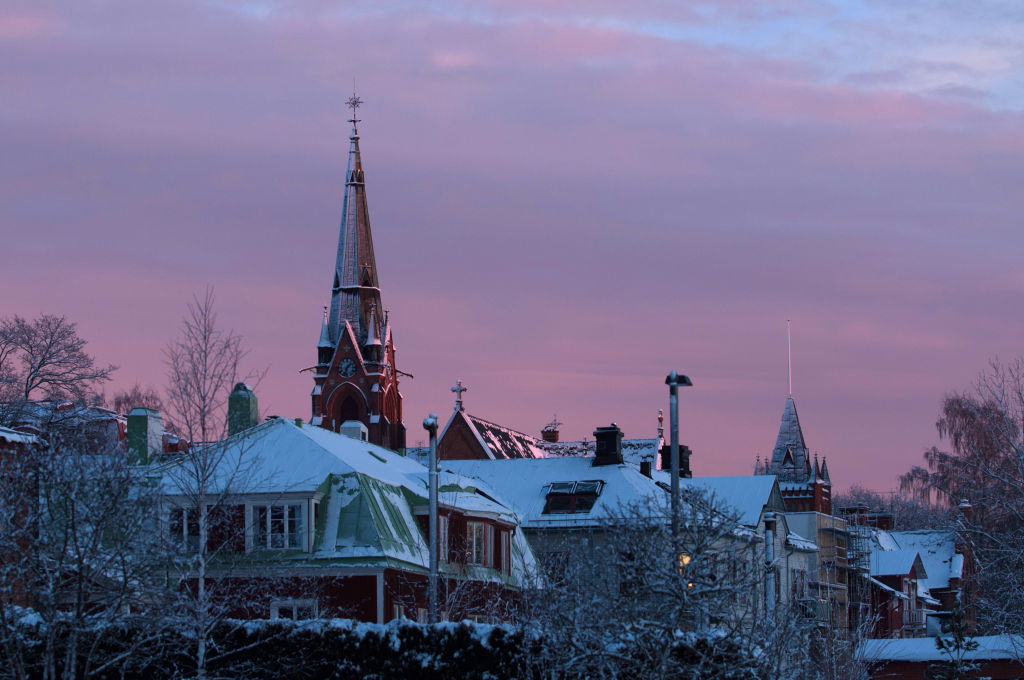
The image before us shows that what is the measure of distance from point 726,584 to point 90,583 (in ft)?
32.2

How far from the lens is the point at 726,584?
22672 millimetres

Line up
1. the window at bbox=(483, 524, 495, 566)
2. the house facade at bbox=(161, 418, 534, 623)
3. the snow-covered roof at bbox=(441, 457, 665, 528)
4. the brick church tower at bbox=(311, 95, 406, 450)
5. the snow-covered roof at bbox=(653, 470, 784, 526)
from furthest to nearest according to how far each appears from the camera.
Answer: the brick church tower at bbox=(311, 95, 406, 450) < the snow-covered roof at bbox=(653, 470, 784, 526) < the snow-covered roof at bbox=(441, 457, 665, 528) < the window at bbox=(483, 524, 495, 566) < the house facade at bbox=(161, 418, 534, 623)

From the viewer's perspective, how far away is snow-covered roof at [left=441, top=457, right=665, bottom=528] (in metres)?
56.7

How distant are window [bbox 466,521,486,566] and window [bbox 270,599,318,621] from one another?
7.25m

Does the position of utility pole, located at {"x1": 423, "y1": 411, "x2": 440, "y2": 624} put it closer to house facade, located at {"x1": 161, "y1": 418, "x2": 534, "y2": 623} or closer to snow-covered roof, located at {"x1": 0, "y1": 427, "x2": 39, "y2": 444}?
house facade, located at {"x1": 161, "y1": 418, "x2": 534, "y2": 623}

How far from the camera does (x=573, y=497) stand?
5769 centimetres

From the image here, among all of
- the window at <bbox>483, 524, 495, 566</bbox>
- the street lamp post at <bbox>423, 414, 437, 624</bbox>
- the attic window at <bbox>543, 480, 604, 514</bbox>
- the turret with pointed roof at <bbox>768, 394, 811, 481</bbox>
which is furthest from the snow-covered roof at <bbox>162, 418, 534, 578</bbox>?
the turret with pointed roof at <bbox>768, 394, 811, 481</bbox>

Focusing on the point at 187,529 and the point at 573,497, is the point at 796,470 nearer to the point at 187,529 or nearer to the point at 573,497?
the point at 573,497

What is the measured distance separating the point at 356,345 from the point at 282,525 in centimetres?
8099

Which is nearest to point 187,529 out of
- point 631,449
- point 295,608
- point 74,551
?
point 295,608

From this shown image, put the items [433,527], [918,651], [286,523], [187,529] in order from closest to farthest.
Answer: [433,527], [187,529], [286,523], [918,651]

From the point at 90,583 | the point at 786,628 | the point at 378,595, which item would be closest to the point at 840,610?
the point at 378,595

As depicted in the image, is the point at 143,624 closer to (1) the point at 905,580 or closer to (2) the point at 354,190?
(1) the point at 905,580

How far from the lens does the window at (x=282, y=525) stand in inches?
1441
